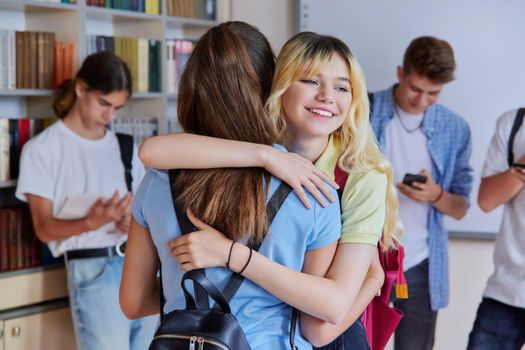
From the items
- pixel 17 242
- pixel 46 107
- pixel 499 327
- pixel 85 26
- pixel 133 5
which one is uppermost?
pixel 133 5

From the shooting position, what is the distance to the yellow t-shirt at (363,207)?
1528mm

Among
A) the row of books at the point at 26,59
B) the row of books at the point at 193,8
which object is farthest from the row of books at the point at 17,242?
the row of books at the point at 193,8

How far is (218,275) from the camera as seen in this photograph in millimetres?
1479

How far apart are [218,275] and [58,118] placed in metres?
2.18

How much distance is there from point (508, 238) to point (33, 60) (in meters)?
2.08

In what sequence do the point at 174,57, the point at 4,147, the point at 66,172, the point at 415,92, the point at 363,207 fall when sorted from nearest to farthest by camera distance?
the point at 363,207 < the point at 415,92 < the point at 66,172 < the point at 4,147 < the point at 174,57

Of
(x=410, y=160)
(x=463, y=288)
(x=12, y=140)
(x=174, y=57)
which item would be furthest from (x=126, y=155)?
(x=463, y=288)

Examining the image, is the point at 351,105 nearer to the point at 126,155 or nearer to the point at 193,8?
the point at 126,155

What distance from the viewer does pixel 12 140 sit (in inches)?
134

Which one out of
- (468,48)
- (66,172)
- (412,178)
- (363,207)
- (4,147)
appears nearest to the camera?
(363,207)

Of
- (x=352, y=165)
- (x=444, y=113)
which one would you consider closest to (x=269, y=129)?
(x=352, y=165)

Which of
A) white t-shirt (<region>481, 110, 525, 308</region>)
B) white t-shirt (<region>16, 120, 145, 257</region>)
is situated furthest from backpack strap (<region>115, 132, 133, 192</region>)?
white t-shirt (<region>481, 110, 525, 308</region>)

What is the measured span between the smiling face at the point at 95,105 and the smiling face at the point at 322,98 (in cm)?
169

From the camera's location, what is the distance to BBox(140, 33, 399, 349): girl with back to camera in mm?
1445
